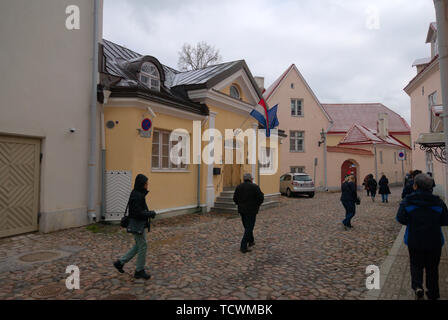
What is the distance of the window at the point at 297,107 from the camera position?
87.0 feet

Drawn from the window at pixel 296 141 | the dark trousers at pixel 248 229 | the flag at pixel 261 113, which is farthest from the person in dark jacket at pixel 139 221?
the window at pixel 296 141

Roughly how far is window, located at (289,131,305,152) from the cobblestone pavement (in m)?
17.1

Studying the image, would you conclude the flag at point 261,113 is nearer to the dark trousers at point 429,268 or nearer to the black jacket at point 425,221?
the black jacket at point 425,221

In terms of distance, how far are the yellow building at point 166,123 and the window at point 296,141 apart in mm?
11258

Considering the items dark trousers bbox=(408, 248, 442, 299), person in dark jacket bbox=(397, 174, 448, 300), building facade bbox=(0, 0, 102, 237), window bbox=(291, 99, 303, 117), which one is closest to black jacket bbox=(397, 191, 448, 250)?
person in dark jacket bbox=(397, 174, 448, 300)

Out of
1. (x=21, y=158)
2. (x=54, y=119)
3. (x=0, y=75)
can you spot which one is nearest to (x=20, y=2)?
(x=0, y=75)

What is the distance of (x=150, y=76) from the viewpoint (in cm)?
1176

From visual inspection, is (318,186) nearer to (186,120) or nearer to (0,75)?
(186,120)

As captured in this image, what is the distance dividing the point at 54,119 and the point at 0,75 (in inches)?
60.6

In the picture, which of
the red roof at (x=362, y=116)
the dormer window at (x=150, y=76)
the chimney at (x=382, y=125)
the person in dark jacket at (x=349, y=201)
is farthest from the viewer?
the red roof at (x=362, y=116)

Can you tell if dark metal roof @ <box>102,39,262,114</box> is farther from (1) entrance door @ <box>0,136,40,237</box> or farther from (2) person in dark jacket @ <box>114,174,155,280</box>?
(2) person in dark jacket @ <box>114,174,155,280</box>

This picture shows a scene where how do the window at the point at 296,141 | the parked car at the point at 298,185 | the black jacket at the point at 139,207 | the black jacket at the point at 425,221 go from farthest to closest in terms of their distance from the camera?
1. the window at the point at 296,141
2. the parked car at the point at 298,185
3. the black jacket at the point at 139,207
4. the black jacket at the point at 425,221

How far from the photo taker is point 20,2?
24.3 ft
